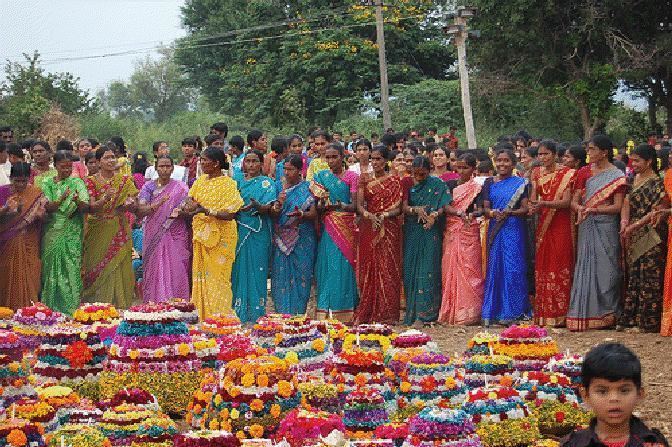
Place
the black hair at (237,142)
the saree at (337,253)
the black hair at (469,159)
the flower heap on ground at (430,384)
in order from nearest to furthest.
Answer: the flower heap on ground at (430,384), the saree at (337,253), the black hair at (469,159), the black hair at (237,142)

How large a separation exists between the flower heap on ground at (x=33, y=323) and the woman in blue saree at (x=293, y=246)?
3856 millimetres

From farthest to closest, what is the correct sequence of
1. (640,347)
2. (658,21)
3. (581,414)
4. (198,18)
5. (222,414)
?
1. (198,18)
2. (658,21)
3. (640,347)
4. (581,414)
5. (222,414)

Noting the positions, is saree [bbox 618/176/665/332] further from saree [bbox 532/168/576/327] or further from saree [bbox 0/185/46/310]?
saree [bbox 0/185/46/310]

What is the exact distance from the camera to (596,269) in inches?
550

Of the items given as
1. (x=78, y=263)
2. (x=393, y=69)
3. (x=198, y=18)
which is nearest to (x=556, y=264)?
(x=78, y=263)

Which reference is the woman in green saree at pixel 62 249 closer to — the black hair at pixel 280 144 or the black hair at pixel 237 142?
the black hair at pixel 237 142

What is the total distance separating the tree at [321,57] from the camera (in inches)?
1458

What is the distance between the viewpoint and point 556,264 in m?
14.4

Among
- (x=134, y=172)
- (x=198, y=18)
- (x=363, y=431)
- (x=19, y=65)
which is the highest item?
(x=198, y=18)

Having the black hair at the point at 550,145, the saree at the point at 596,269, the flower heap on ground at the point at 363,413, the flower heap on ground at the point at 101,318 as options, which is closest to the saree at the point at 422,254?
the black hair at the point at 550,145

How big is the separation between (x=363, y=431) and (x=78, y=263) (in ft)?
23.6

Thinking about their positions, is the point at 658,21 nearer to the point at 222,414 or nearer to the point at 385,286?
the point at 385,286

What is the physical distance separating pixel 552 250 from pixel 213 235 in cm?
382

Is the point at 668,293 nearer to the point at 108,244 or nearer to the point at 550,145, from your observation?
the point at 550,145
